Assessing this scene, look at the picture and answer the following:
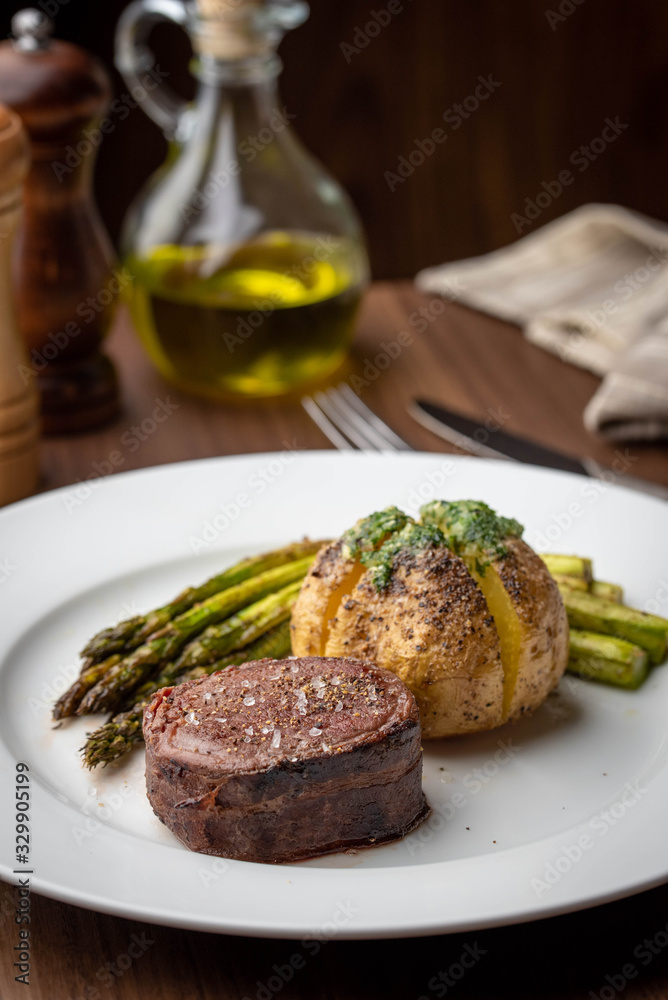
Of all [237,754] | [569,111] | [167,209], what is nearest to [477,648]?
[237,754]

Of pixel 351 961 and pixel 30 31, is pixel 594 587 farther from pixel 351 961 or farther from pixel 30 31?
pixel 30 31

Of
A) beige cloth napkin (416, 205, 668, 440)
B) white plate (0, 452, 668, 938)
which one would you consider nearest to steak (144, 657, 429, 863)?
white plate (0, 452, 668, 938)

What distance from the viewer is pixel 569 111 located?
707 centimetres

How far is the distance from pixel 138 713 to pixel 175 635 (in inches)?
12.1

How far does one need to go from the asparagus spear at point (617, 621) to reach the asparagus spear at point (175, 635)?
2.25 ft

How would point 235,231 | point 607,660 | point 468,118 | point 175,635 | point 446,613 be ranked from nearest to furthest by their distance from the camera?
point 446,613 < point 607,660 < point 175,635 < point 235,231 < point 468,118

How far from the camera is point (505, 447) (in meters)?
3.65

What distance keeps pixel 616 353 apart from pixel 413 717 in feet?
8.46

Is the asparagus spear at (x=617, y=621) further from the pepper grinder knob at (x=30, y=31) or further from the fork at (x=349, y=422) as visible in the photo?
the pepper grinder knob at (x=30, y=31)

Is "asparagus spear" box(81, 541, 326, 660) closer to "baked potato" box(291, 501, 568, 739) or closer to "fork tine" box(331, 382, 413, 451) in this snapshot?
"baked potato" box(291, 501, 568, 739)

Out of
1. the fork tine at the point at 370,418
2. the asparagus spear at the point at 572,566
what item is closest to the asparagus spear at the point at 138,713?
the asparagus spear at the point at 572,566

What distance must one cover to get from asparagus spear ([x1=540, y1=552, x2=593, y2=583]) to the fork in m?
1.02

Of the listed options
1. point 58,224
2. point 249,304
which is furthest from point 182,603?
point 58,224

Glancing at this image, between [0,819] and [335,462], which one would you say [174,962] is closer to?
[0,819]
